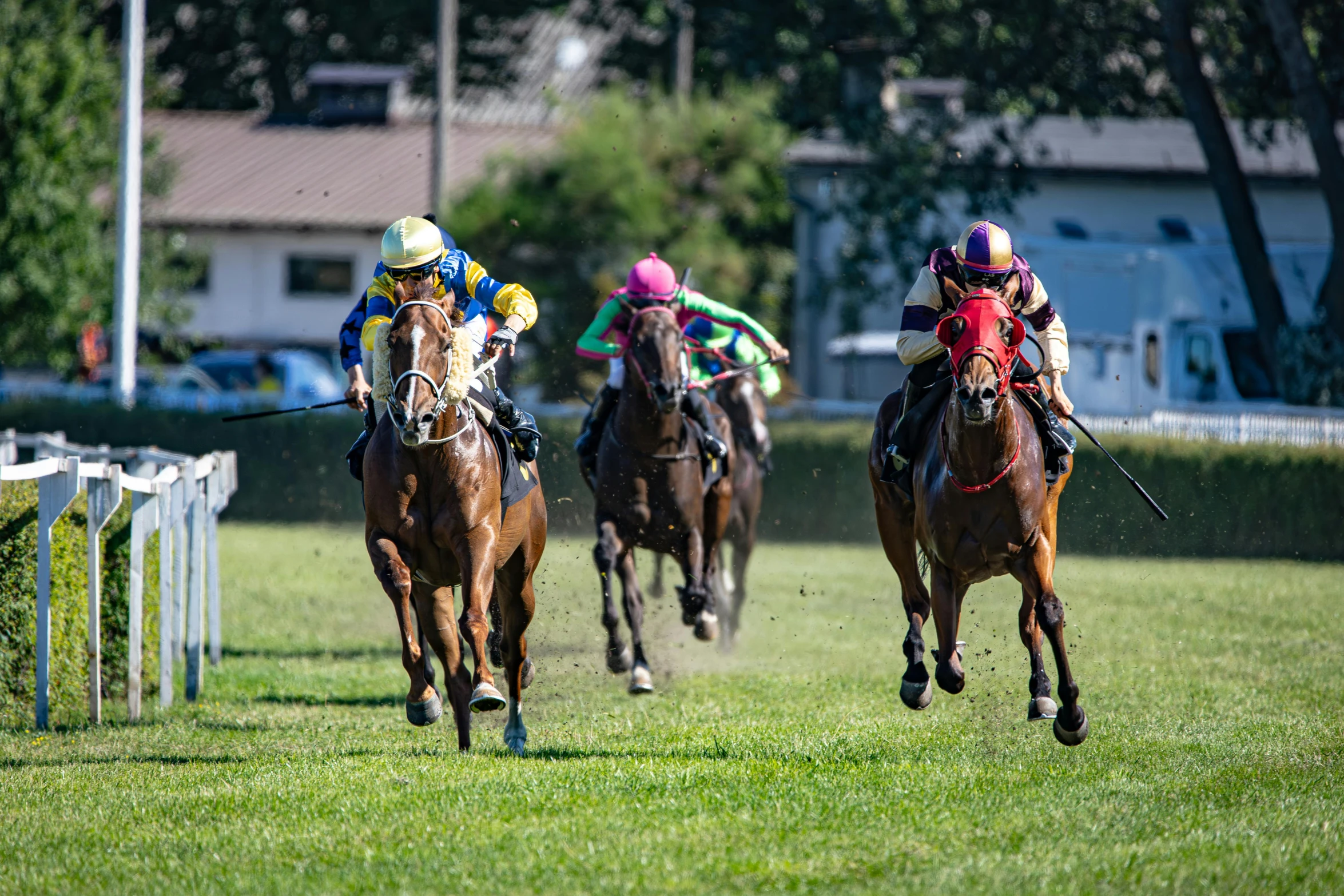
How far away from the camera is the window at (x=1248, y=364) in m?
23.5

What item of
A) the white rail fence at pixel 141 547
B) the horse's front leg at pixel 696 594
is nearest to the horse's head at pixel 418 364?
the white rail fence at pixel 141 547

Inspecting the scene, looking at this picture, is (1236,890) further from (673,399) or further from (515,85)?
(515,85)

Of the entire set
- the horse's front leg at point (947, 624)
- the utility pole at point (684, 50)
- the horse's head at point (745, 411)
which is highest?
the utility pole at point (684, 50)

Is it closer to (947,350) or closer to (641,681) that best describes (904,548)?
(947,350)

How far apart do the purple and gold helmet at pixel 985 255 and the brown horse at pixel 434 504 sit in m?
2.53

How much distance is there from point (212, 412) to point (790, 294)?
15150 mm

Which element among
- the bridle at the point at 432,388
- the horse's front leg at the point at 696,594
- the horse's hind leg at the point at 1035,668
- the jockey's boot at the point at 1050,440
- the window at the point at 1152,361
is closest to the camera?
the bridle at the point at 432,388

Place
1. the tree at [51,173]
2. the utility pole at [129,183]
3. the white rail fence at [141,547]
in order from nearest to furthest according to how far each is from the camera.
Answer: the white rail fence at [141,547]
the utility pole at [129,183]
the tree at [51,173]

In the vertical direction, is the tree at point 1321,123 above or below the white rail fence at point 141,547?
above

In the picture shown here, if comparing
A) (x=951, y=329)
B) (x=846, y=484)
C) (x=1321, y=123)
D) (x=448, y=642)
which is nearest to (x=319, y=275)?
(x=846, y=484)

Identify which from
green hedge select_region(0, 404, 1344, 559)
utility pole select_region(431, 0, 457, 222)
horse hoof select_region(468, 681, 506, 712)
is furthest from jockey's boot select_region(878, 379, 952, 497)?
utility pole select_region(431, 0, 457, 222)

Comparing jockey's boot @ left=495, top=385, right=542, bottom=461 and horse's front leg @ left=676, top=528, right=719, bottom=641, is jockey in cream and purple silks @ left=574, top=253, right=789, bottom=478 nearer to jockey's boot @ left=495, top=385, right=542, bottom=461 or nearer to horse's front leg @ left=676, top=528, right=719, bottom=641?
horse's front leg @ left=676, top=528, right=719, bottom=641

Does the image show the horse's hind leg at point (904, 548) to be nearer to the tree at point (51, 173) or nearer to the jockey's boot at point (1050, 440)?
the jockey's boot at point (1050, 440)

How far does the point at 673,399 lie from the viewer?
9.70 m
